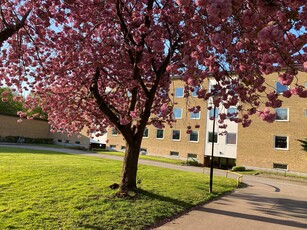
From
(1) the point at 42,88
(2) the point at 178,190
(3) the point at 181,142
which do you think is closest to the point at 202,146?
(3) the point at 181,142

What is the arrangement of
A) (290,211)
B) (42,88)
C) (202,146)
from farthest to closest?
(202,146) → (42,88) → (290,211)

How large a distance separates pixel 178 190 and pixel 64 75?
650 cm

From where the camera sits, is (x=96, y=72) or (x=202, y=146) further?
(x=202, y=146)

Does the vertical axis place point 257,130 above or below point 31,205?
above

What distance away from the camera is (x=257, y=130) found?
28.1 meters

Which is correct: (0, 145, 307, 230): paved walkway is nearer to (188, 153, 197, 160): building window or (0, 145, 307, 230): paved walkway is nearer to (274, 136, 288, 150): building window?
(274, 136, 288, 150): building window

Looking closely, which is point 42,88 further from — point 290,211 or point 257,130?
point 257,130

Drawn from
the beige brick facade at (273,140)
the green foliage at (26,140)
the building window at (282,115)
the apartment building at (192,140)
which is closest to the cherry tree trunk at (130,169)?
the apartment building at (192,140)

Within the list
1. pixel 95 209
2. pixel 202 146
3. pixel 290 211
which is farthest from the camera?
pixel 202 146

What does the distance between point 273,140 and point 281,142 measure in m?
0.74

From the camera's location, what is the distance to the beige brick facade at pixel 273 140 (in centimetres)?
2552

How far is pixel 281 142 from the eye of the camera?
26.7 m

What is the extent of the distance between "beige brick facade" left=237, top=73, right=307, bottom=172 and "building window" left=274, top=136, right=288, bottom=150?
24cm

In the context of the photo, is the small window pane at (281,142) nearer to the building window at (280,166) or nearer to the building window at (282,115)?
the building window at (280,166)
